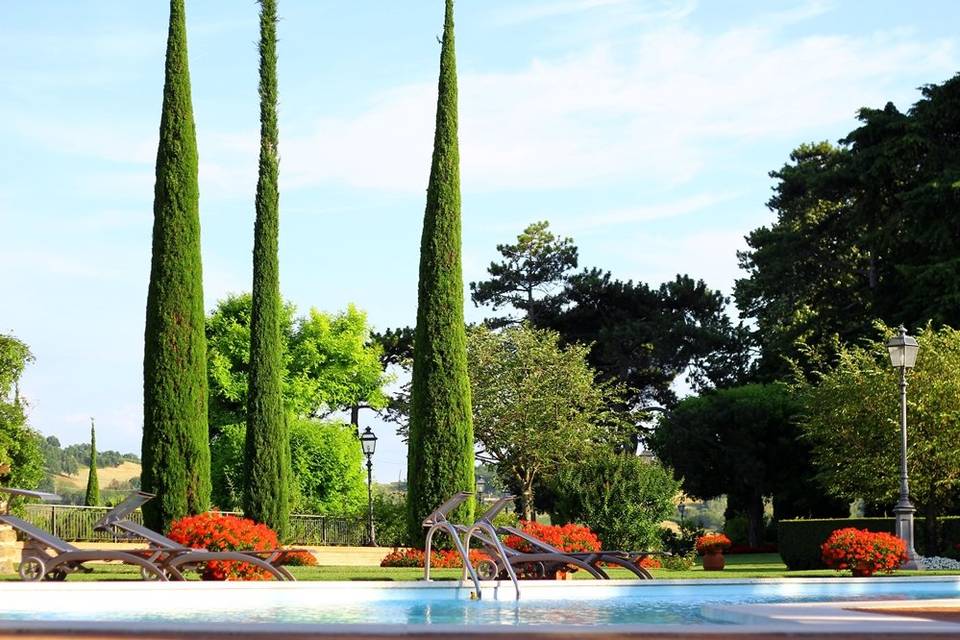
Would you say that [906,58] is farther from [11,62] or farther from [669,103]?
[11,62]

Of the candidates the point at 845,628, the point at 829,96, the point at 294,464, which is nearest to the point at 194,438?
the point at 829,96

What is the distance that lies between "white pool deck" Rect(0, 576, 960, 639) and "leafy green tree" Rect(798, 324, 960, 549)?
8942 millimetres

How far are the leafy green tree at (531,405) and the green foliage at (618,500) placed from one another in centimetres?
1659

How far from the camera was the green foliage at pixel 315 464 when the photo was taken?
151 feet

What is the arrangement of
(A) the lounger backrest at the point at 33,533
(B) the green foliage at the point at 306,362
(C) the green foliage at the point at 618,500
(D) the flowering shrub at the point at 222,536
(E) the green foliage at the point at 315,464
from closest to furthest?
(A) the lounger backrest at the point at 33,533 < (D) the flowering shrub at the point at 222,536 < (C) the green foliage at the point at 618,500 < (E) the green foliage at the point at 315,464 < (B) the green foliage at the point at 306,362

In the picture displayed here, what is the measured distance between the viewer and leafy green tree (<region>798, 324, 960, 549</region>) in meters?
25.9

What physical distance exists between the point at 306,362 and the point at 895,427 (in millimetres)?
30395

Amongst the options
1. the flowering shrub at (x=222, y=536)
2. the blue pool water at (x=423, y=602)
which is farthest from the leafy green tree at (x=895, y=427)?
the flowering shrub at (x=222, y=536)

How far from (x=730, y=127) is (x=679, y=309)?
31.0 m

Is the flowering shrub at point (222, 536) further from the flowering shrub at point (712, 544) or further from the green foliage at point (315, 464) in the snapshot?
the green foliage at point (315, 464)

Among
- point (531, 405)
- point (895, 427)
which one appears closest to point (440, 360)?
point (895, 427)

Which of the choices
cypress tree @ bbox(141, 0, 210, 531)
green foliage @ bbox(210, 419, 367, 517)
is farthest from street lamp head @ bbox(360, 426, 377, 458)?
green foliage @ bbox(210, 419, 367, 517)

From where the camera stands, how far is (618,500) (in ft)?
85.2

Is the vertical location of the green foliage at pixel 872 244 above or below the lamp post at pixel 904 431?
above
